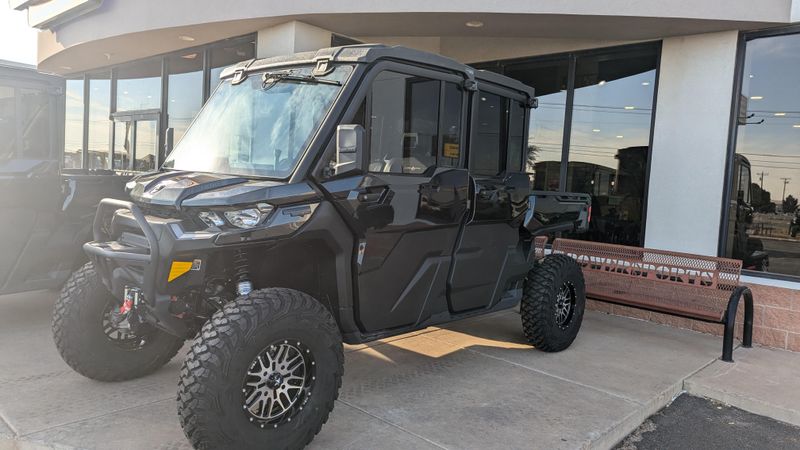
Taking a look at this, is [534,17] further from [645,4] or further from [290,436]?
[290,436]

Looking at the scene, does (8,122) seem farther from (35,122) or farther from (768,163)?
(768,163)

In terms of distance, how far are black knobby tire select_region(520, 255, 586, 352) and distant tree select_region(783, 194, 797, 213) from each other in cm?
255

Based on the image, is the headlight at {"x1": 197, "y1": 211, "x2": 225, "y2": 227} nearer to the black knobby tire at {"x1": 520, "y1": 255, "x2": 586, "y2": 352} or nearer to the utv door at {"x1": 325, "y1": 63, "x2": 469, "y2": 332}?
the utv door at {"x1": 325, "y1": 63, "x2": 469, "y2": 332}

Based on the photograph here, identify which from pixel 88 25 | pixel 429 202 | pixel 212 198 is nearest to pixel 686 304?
pixel 429 202

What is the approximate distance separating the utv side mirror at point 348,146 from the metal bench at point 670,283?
4.03 m

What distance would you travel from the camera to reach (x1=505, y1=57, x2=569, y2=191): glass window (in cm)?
800

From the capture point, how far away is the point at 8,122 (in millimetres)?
5203

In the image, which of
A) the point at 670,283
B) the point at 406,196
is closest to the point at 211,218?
the point at 406,196

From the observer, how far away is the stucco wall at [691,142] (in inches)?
252

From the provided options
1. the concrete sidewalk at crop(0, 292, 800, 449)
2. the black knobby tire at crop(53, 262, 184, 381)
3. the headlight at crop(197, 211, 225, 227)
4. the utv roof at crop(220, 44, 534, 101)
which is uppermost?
the utv roof at crop(220, 44, 534, 101)

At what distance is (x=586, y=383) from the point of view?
456 centimetres

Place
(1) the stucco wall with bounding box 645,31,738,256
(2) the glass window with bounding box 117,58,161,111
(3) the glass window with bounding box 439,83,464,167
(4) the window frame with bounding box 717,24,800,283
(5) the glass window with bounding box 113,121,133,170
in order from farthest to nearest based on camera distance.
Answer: (5) the glass window with bounding box 113,121,133,170, (2) the glass window with bounding box 117,58,161,111, (1) the stucco wall with bounding box 645,31,738,256, (4) the window frame with bounding box 717,24,800,283, (3) the glass window with bounding box 439,83,464,167

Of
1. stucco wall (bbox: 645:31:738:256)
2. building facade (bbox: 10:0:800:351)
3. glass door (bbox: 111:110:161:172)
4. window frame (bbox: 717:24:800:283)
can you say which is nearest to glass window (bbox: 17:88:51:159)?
building facade (bbox: 10:0:800:351)

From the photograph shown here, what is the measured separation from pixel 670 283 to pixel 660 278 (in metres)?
0.16
